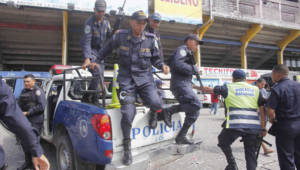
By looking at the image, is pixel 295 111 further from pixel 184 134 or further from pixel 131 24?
pixel 131 24

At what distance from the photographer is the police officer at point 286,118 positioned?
2609 mm

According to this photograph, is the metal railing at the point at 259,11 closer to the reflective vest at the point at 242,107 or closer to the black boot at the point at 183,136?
the reflective vest at the point at 242,107

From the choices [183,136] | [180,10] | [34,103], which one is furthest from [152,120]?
[180,10]

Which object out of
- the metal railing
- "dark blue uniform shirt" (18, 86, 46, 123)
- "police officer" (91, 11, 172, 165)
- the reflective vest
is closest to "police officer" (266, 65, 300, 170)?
the reflective vest

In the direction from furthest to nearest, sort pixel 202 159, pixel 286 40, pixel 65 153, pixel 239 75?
pixel 286 40 < pixel 202 159 < pixel 239 75 < pixel 65 153

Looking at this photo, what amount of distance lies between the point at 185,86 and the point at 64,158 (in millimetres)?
1872

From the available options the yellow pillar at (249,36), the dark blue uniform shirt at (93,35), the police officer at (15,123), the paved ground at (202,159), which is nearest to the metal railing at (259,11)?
the yellow pillar at (249,36)

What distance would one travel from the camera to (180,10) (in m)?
12.8

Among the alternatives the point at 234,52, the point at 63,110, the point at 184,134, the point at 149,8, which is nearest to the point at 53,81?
the point at 63,110

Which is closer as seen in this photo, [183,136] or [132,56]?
[132,56]

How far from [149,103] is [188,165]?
1.67m

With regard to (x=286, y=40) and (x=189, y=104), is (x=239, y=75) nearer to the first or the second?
(x=189, y=104)

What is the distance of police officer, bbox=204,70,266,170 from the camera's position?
2.79 metres

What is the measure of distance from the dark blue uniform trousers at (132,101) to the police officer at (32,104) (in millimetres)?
1696
